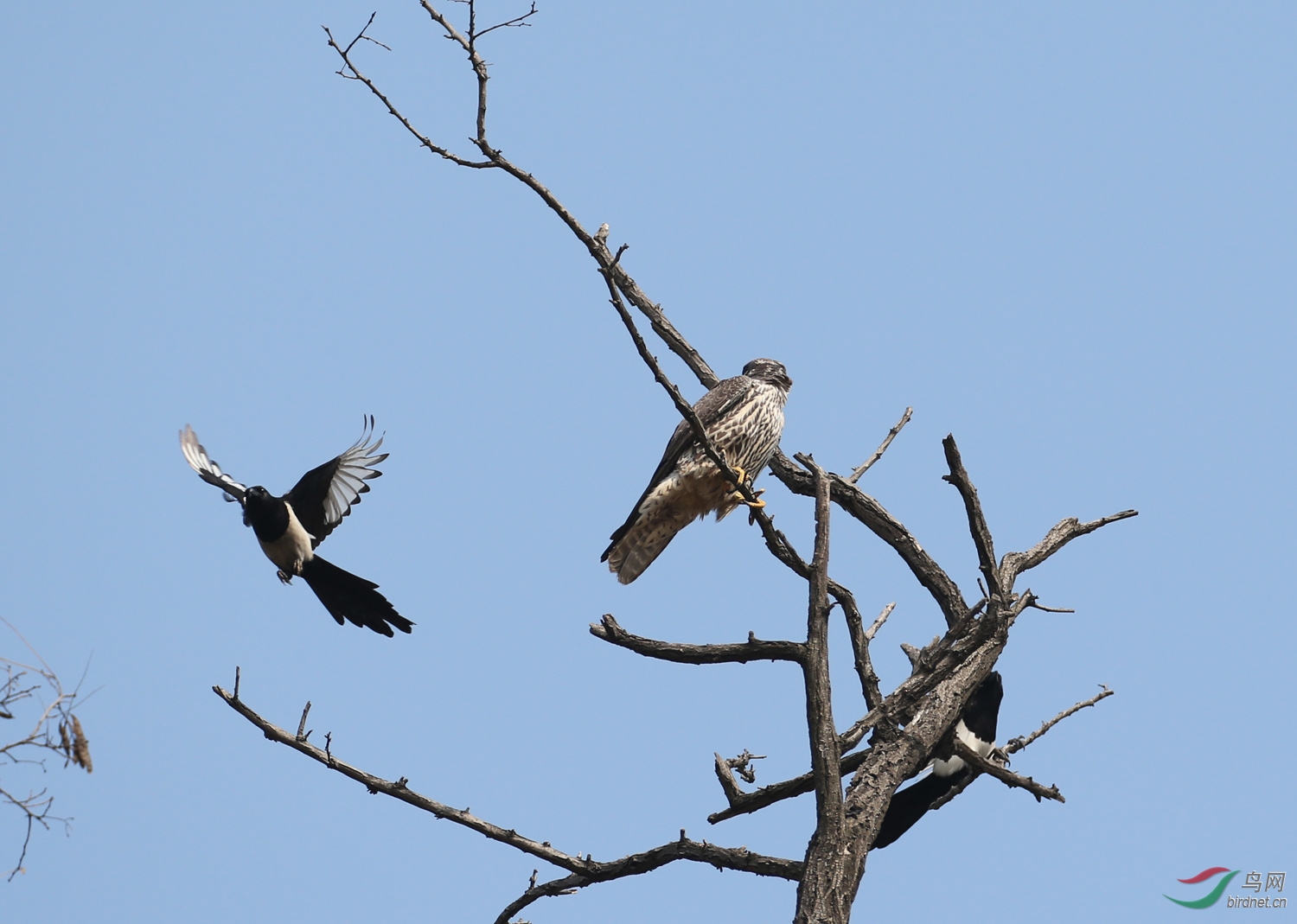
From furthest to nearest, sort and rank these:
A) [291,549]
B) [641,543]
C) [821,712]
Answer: [291,549]
[641,543]
[821,712]

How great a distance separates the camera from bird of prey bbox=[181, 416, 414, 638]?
217 inches

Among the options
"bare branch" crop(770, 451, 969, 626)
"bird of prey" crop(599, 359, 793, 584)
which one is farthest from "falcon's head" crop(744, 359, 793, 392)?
"bare branch" crop(770, 451, 969, 626)

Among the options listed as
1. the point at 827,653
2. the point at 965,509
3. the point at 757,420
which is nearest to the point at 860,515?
the point at 757,420

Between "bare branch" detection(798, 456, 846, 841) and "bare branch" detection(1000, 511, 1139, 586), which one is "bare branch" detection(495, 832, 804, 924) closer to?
"bare branch" detection(798, 456, 846, 841)

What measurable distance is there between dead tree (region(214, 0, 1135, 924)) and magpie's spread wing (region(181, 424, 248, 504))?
67.1 inches

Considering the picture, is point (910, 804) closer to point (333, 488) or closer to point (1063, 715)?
point (1063, 715)

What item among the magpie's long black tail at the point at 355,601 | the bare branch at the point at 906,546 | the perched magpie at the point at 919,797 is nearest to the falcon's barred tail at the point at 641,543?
the bare branch at the point at 906,546

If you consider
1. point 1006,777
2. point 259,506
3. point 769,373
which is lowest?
point 1006,777

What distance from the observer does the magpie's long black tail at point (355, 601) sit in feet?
18.0

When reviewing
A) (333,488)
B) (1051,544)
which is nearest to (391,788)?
(333,488)

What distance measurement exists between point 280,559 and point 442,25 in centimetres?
269

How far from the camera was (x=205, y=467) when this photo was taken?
5.86 meters

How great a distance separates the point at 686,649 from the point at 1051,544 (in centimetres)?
209

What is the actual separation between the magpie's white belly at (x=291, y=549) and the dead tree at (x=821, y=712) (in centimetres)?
146
